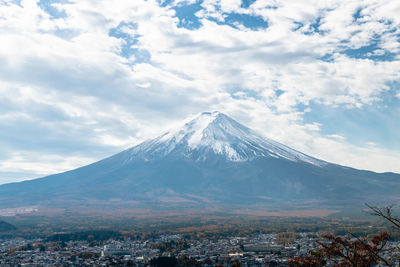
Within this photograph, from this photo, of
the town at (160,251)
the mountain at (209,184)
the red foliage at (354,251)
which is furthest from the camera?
the mountain at (209,184)

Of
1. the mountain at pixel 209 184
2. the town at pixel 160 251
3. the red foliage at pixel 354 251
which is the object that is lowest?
the town at pixel 160 251

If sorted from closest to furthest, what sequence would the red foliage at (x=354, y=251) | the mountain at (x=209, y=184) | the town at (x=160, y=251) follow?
the red foliage at (x=354, y=251) < the town at (x=160, y=251) < the mountain at (x=209, y=184)

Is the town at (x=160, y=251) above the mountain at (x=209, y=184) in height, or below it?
below

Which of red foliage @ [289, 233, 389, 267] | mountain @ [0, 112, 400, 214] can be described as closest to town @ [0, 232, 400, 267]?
red foliage @ [289, 233, 389, 267]

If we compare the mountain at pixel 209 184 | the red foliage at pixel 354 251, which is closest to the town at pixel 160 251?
the red foliage at pixel 354 251

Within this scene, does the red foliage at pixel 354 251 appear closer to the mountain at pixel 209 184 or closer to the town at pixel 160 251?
the town at pixel 160 251

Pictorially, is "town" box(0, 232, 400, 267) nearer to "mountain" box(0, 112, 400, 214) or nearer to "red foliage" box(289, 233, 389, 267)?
"red foliage" box(289, 233, 389, 267)

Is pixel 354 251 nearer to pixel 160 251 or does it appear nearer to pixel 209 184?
pixel 160 251

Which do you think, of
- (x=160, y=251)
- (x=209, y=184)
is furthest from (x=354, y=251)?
(x=209, y=184)

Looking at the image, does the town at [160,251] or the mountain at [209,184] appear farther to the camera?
the mountain at [209,184]
